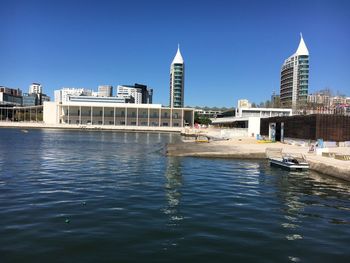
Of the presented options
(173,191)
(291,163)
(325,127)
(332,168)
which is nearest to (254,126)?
(325,127)

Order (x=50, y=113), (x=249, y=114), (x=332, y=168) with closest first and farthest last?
1. (x=332, y=168)
2. (x=249, y=114)
3. (x=50, y=113)

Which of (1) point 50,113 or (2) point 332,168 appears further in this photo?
(1) point 50,113

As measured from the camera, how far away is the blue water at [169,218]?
11664 millimetres

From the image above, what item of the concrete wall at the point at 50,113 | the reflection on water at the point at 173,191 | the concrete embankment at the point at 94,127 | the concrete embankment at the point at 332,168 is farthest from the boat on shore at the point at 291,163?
the concrete wall at the point at 50,113

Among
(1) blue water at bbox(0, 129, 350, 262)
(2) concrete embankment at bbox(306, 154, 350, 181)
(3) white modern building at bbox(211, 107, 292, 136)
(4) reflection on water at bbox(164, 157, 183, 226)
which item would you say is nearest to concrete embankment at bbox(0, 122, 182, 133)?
(3) white modern building at bbox(211, 107, 292, 136)

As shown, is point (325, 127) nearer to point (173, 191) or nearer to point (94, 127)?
point (173, 191)

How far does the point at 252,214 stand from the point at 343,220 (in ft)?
14.0

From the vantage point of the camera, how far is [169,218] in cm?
1569

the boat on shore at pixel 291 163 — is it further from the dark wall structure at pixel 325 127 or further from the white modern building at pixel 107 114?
the white modern building at pixel 107 114

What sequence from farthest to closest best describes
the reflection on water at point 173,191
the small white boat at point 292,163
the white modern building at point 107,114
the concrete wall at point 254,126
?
the white modern building at point 107,114
the concrete wall at point 254,126
the small white boat at point 292,163
the reflection on water at point 173,191

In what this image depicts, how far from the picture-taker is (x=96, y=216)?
1573 centimetres

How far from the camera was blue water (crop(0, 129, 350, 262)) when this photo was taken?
38.3 ft

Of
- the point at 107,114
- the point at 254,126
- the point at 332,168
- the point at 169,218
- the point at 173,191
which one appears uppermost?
the point at 107,114

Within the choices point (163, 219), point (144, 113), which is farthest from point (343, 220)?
point (144, 113)
